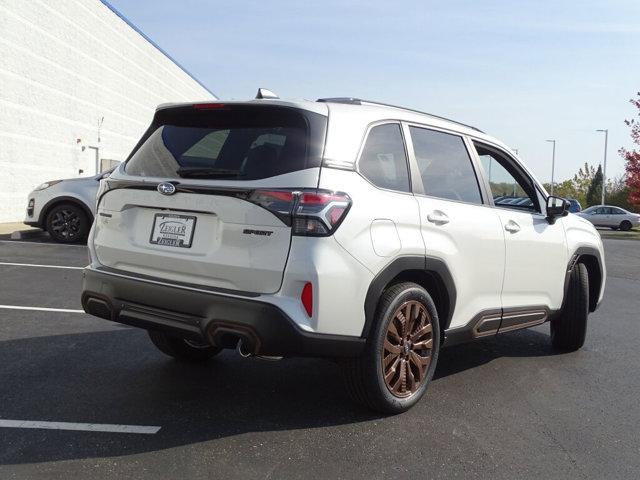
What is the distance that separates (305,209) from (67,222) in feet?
32.6

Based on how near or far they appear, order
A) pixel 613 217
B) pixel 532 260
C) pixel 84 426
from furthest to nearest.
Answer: pixel 613 217, pixel 532 260, pixel 84 426

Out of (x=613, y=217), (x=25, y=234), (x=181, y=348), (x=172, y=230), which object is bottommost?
(x=181, y=348)

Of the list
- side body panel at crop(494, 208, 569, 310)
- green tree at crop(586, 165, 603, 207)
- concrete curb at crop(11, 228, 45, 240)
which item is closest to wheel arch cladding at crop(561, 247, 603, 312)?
side body panel at crop(494, 208, 569, 310)

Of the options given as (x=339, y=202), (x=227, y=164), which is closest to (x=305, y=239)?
(x=339, y=202)

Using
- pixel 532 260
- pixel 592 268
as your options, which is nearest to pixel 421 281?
pixel 532 260

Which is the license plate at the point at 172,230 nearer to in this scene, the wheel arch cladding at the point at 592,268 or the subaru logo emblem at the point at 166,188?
the subaru logo emblem at the point at 166,188

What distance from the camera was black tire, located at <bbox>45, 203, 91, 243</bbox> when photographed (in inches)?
470

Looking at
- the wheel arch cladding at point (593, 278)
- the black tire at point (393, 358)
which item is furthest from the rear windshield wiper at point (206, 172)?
the wheel arch cladding at point (593, 278)

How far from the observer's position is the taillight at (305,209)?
3.20 meters

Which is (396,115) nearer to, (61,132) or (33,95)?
(33,95)

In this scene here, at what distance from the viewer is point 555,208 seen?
518 centimetres

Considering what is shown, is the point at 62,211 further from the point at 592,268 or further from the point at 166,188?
the point at 592,268

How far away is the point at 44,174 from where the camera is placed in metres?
18.3

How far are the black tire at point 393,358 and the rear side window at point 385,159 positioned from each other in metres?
0.61
